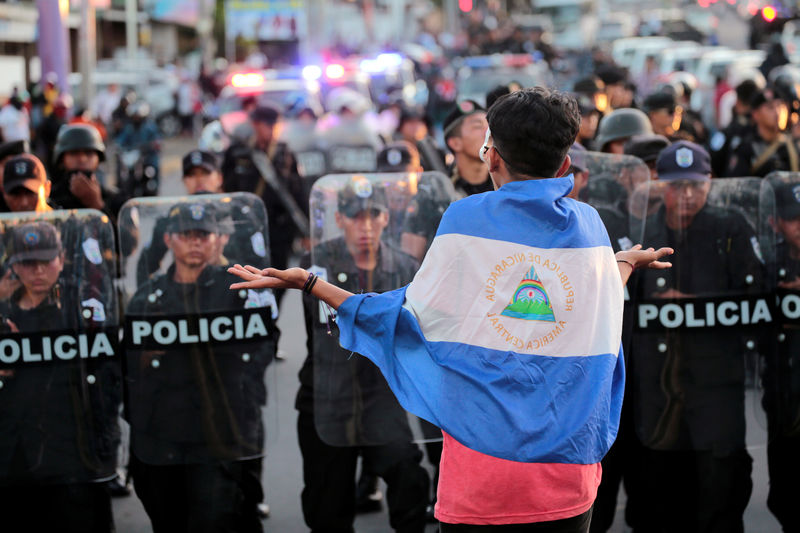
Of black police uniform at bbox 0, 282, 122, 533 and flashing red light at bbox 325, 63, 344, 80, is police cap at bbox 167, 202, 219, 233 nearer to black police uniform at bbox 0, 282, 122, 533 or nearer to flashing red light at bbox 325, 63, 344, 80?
black police uniform at bbox 0, 282, 122, 533

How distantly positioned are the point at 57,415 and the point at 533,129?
248cm

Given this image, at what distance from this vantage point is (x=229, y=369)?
4.45 m

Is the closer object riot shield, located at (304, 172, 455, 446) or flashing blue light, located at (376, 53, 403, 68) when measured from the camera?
riot shield, located at (304, 172, 455, 446)

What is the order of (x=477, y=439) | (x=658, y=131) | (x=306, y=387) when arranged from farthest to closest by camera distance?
(x=658, y=131) < (x=306, y=387) < (x=477, y=439)

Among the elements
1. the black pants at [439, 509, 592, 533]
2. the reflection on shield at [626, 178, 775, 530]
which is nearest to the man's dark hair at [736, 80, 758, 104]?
the reflection on shield at [626, 178, 775, 530]

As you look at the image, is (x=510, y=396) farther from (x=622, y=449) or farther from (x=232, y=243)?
(x=622, y=449)

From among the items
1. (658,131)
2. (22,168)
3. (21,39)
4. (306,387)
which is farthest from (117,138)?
(21,39)

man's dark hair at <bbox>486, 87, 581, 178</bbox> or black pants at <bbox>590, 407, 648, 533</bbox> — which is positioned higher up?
man's dark hair at <bbox>486, 87, 581, 178</bbox>

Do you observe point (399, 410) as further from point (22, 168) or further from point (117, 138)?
point (117, 138)

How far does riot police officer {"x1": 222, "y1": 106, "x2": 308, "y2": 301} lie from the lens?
8156 mm

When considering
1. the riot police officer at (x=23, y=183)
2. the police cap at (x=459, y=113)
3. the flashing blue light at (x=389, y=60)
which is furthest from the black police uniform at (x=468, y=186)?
the flashing blue light at (x=389, y=60)

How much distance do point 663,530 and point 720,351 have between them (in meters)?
0.86

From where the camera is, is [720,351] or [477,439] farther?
[720,351]

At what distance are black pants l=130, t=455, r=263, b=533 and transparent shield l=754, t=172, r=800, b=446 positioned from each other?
2119 millimetres
